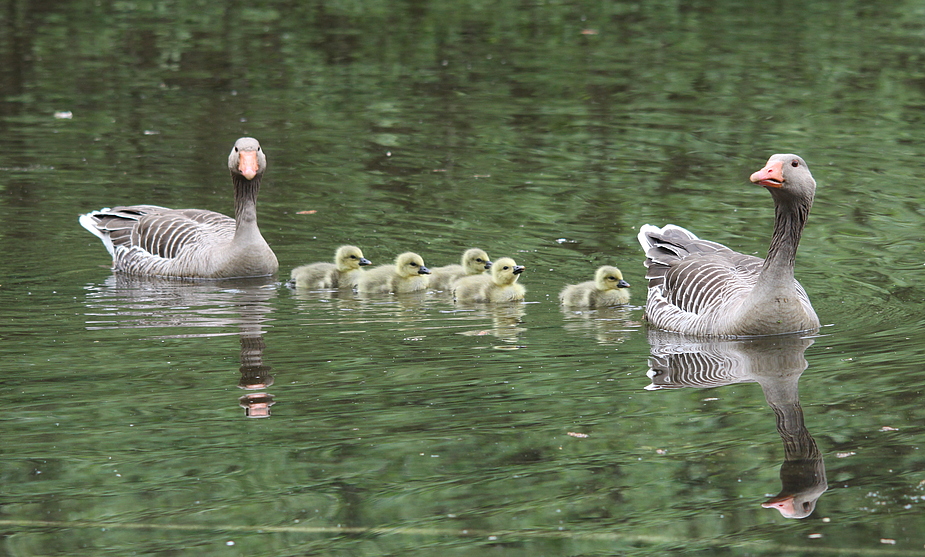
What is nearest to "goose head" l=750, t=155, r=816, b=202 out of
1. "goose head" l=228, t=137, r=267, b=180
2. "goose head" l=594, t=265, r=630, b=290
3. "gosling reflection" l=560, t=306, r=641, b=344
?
"gosling reflection" l=560, t=306, r=641, b=344

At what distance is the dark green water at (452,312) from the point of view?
6625mm

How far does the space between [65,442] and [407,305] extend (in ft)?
14.8

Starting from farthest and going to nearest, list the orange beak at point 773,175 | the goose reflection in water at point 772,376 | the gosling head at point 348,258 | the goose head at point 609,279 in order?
the gosling head at point 348,258 → the goose head at point 609,279 → the orange beak at point 773,175 → the goose reflection in water at point 772,376

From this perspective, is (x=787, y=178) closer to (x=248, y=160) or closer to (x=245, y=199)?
(x=248, y=160)

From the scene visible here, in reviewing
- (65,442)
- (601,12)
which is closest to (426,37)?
(601,12)

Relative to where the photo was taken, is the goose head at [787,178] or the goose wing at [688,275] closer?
the goose head at [787,178]

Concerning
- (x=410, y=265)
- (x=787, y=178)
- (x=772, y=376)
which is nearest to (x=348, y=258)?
(x=410, y=265)

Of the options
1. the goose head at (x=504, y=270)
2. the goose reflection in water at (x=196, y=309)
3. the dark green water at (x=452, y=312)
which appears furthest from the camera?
the goose head at (x=504, y=270)

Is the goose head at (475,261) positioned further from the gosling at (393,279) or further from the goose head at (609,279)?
the goose head at (609,279)

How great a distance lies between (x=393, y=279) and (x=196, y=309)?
181cm

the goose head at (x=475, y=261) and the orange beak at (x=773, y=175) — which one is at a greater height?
the orange beak at (x=773, y=175)

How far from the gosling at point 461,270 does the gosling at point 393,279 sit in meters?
0.11

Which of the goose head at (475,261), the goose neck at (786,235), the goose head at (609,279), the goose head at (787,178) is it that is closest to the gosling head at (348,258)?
the goose head at (475,261)

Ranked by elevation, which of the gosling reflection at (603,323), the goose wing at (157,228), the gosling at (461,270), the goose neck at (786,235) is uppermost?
the goose neck at (786,235)
